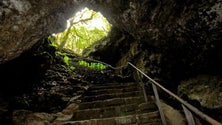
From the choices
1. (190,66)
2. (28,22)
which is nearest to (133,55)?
(190,66)

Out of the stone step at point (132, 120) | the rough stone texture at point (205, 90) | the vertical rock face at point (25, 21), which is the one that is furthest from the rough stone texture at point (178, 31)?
the stone step at point (132, 120)

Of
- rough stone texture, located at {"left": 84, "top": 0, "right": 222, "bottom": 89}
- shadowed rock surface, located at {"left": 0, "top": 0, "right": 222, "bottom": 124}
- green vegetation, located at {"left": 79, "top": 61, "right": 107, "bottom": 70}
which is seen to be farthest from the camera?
green vegetation, located at {"left": 79, "top": 61, "right": 107, "bottom": 70}

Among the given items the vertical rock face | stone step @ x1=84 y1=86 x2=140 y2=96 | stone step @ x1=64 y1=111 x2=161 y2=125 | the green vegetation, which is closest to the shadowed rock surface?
the vertical rock face

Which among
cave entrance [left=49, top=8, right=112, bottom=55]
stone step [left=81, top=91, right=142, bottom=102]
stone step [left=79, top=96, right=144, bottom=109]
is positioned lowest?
stone step [left=79, top=96, right=144, bottom=109]

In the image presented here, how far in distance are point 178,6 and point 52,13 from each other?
Result: 2.74 m

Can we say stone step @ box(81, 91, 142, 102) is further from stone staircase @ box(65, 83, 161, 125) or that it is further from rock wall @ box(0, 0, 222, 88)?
rock wall @ box(0, 0, 222, 88)

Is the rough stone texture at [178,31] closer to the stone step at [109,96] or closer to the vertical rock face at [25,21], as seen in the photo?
the stone step at [109,96]

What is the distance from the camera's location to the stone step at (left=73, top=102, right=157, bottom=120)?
423cm

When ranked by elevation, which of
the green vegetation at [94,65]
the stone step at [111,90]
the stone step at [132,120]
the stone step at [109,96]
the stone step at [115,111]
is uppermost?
the green vegetation at [94,65]

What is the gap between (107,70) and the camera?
951 cm

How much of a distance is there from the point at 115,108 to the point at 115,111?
4.3 inches

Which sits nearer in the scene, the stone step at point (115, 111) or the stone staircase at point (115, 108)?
the stone staircase at point (115, 108)

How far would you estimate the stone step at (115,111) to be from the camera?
13.9 feet

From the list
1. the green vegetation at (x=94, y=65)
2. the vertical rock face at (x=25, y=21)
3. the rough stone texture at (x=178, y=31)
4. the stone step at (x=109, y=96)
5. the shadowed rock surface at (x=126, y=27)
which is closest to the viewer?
the vertical rock face at (x=25, y=21)
